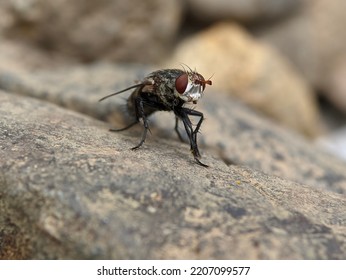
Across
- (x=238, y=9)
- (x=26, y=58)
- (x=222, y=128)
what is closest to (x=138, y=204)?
(x=222, y=128)

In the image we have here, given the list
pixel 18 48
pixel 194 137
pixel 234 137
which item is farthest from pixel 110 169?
pixel 18 48

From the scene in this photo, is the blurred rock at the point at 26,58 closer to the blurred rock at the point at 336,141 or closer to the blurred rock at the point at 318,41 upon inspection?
the blurred rock at the point at 318,41

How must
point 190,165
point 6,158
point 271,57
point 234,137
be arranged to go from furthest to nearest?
point 271,57 → point 234,137 → point 190,165 → point 6,158

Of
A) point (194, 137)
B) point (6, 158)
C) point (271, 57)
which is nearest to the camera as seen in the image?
point (6, 158)

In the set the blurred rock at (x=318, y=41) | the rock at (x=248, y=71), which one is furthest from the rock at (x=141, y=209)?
the blurred rock at (x=318, y=41)

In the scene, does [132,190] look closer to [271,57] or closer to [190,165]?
[190,165]

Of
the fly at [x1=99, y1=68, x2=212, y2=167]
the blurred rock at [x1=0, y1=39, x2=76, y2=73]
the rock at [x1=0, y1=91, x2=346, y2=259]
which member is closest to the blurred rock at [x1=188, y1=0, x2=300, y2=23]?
the blurred rock at [x1=0, y1=39, x2=76, y2=73]

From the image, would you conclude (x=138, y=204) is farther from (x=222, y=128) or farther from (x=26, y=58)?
(x=26, y=58)
